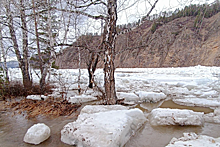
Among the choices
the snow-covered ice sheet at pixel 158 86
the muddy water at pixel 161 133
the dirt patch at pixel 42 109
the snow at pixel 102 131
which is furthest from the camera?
the snow-covered ice sheet at pixel 158 86

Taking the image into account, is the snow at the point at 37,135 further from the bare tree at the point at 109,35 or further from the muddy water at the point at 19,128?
the bare tree at the point at 109,35

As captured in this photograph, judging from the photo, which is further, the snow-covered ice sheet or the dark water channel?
the snow-covered ice sheet

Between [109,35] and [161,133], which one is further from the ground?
[109,35]

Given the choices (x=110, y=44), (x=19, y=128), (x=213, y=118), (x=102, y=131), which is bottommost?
(x=19, y=128)

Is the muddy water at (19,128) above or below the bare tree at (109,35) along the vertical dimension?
below

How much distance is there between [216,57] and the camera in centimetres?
2495

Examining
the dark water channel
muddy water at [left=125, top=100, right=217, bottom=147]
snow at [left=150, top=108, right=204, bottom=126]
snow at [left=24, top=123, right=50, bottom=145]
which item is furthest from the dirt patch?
snow at [left=150, top=108, right=204, bottom=126]

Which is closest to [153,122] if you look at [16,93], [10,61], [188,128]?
[188,128]

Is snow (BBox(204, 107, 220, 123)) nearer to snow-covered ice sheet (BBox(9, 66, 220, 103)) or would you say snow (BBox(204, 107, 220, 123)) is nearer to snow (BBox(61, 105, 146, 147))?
snow (BBox(61, 105, 146, 147))

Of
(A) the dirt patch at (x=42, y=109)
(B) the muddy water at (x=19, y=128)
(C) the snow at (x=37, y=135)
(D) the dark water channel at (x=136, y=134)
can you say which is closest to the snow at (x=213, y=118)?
(D) the dark water channel at (x=136, y=134)

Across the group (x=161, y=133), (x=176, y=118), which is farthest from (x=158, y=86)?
(x=161, y=133)

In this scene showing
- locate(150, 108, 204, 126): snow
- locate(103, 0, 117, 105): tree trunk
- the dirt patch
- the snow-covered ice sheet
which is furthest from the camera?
the snow-covered ice sheet

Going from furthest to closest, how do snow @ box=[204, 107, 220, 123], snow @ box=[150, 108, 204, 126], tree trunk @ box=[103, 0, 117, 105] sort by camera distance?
tree trunk @ box=[103, 0, 117, 105] → snow @ box=[204, 107, 220, 123] → snow @ box=[150, 108, 204, 126]

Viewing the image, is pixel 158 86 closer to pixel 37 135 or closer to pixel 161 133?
pixel 161 133
